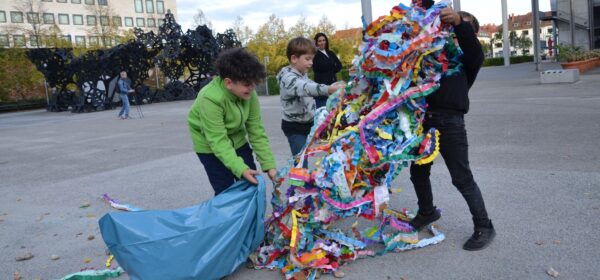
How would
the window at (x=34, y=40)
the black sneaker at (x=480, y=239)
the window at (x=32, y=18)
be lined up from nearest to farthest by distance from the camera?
the black sneaker at (x=480, y=239) < the window at (x=34, y=40) < the window at (x=32, y=18)

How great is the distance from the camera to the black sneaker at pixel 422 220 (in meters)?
4.02

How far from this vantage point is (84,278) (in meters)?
3.64

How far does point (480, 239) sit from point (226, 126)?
6.54 feet

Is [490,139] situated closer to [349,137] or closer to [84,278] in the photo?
[349,137]

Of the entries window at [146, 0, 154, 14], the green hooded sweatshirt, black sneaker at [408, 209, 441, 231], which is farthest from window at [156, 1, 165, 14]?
black sneaker at [408, 209, 441, 231]

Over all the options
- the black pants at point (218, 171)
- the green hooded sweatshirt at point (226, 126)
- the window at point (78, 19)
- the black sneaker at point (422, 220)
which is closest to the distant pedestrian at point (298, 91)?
the green hooded sweatshirt at point (226, 126)

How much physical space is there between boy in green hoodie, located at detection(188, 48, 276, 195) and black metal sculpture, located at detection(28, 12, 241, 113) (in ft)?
71.7

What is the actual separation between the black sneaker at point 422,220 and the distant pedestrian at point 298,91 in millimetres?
1232

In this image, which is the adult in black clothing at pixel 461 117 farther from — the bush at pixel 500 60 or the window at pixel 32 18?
the bush at pixel 500 60

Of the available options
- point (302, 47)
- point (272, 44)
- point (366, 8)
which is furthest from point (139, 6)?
point (302, 47)

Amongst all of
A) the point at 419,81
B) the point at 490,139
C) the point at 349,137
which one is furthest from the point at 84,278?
the point at 490,139

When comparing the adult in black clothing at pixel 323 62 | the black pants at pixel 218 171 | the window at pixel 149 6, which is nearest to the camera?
the black pants at pixel 218 171

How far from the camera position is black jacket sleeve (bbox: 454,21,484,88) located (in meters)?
3.25

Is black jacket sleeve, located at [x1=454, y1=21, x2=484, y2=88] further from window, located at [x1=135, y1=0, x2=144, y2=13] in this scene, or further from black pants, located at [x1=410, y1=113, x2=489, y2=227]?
window, located at [x1=135, y1=0, x2=144, y2=13]
